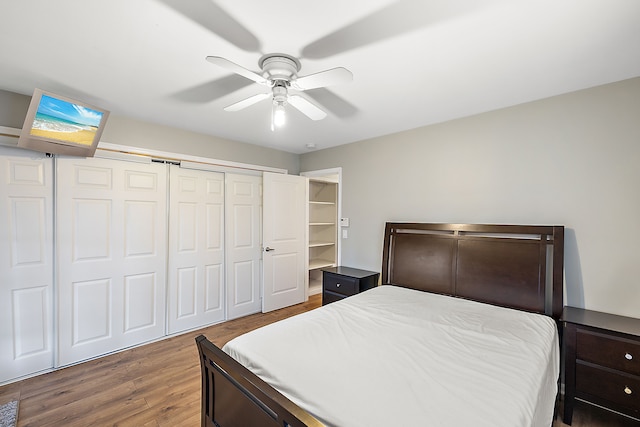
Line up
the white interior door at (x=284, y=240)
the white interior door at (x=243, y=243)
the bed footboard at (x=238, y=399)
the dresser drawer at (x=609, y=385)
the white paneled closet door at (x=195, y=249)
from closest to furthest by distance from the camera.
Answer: the bed footboard at (x=238, y=399), the dresser drawer at (x=609, y=385), the white paneled closet door at (x=195, y=249), the white interior door at (x=243, y=243), the white interior door at (x=284, y=240)

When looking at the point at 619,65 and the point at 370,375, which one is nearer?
the point at 370,375

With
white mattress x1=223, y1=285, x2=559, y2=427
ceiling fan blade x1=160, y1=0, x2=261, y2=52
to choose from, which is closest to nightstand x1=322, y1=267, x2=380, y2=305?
white mattress x1=223, y1=285, x2=559, y2=427

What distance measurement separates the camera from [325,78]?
62.8 inches

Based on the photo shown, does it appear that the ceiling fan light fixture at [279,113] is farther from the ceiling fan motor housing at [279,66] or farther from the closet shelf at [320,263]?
the closet shelf at [320,263]

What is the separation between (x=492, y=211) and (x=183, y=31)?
287 centimetres

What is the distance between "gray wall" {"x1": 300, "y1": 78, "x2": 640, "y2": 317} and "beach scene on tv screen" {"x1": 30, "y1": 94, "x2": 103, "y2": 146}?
120 inches

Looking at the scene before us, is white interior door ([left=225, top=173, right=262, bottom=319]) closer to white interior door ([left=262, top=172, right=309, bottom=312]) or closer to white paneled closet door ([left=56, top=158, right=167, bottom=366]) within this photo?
white interior door ([left=262, top=172, right=309, bottom=312])

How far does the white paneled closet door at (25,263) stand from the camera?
2312 millimetres

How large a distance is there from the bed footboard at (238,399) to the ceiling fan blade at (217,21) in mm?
1697

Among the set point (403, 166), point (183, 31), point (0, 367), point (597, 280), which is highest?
point (183, 31)

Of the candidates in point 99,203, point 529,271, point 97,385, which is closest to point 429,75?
point 529,271

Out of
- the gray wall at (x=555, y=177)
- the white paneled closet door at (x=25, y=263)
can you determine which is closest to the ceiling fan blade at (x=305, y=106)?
the gray wall at (x=555, y=177)

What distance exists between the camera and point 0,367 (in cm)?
230

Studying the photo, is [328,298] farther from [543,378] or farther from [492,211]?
[543,378]
